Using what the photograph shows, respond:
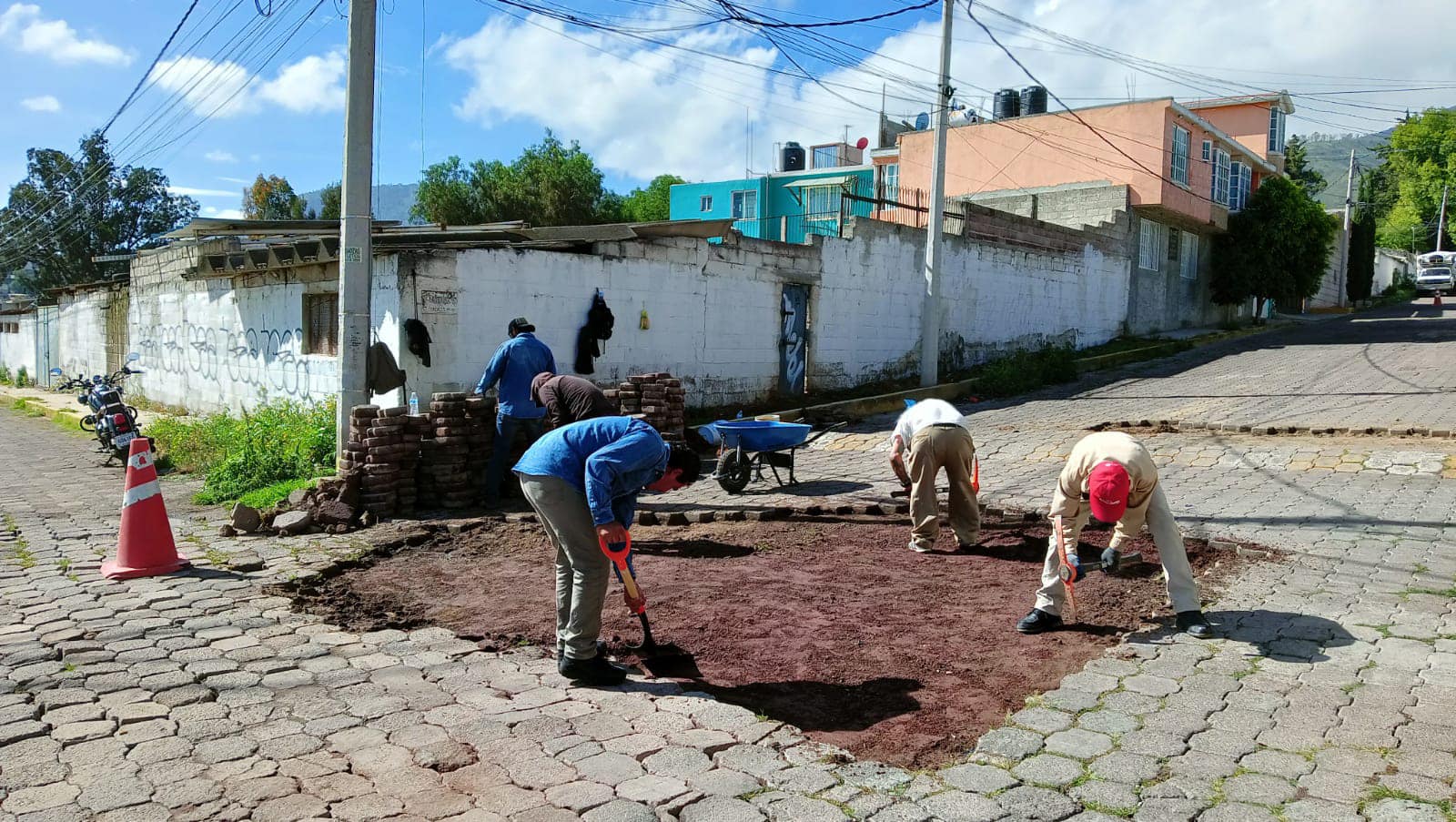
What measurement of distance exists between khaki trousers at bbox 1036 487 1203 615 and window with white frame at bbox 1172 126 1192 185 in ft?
77.0

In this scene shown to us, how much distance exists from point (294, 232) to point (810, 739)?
13.0 meters

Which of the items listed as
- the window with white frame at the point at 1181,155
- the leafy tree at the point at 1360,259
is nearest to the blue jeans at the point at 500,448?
the window with white frame at the point at 1181,155

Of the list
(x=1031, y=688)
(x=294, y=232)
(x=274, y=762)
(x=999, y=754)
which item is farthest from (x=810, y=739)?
(x=294, y=232)

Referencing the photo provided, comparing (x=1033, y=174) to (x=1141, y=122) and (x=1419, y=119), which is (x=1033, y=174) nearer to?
(x=1141, y=122)

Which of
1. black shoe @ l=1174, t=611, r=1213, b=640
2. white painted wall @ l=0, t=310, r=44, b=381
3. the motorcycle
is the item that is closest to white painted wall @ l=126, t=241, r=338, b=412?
the motorcycle

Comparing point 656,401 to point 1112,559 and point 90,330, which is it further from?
point 90,330

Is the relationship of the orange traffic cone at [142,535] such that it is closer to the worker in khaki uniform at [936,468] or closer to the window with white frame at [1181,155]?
the worker in khaki uniform at [936,468]

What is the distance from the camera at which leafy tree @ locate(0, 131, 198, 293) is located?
1615 inches

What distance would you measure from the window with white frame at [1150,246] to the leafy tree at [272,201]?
39.3 meters

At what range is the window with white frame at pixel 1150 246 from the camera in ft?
85.5

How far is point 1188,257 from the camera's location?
95.3 feet

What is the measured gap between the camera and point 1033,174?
26.9m

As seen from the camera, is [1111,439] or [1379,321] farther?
[1379,321]

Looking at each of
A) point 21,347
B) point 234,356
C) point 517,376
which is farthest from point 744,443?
point 21,347
